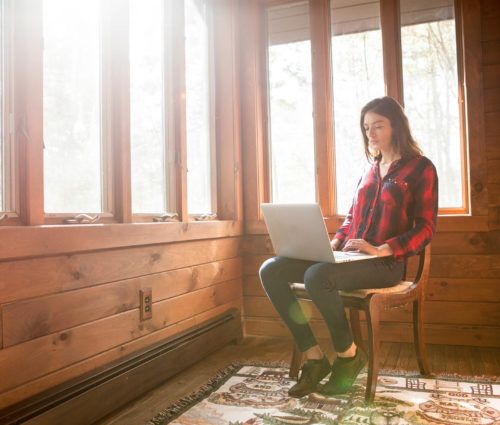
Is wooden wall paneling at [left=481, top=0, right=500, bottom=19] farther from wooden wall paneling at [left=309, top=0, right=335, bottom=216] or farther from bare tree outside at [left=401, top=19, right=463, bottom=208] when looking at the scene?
wooden wall paneling at [left=309, top=0, right=335, bottom=216]

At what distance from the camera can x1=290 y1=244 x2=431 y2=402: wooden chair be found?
6.01ft

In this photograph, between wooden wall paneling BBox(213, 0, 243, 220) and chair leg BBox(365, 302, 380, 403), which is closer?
chair leg BBox(365, 302, 380, 403)

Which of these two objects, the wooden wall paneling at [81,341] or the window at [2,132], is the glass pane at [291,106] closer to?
the wooden wall paneling at [81,341]

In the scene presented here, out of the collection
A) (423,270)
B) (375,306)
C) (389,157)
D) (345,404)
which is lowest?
(345,404)

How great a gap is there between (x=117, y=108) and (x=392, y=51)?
1627 millimetres

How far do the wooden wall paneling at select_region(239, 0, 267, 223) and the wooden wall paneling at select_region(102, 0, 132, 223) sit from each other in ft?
3.72

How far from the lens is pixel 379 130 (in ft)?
6.89

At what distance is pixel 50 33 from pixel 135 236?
0.77m

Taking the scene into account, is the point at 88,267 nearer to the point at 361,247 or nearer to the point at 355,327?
the point at 361,247

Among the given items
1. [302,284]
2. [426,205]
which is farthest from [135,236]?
[426,205]

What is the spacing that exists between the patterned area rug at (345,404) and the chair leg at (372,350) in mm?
51

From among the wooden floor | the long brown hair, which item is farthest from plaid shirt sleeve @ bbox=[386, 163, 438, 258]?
the wooden floor

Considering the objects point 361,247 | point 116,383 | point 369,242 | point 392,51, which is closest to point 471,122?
point 392,51

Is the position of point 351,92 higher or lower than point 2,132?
higher
